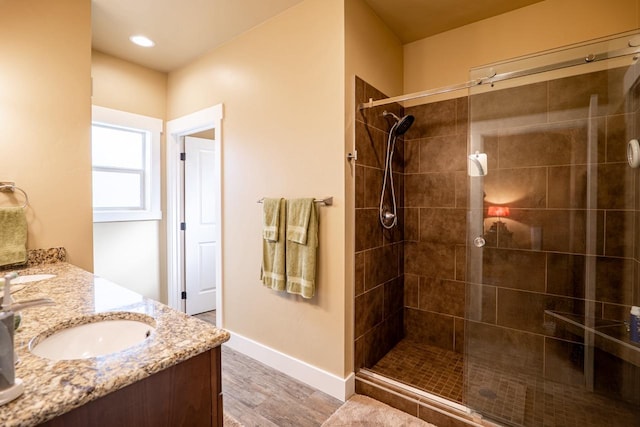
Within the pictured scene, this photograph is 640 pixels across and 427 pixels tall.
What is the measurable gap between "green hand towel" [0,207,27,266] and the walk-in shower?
224 cm

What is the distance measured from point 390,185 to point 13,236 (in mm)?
2438

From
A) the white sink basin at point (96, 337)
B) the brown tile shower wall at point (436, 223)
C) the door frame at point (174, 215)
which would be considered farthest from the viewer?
the door frame at point (174, 215)

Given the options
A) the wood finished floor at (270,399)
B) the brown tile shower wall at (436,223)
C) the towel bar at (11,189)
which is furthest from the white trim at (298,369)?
the towel bar at (11,189)

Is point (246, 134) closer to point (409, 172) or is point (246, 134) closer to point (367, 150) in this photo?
point (367, 150)

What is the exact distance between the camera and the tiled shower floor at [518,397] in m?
1.65

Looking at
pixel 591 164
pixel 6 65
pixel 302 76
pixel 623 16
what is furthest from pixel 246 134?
pixel 623 16

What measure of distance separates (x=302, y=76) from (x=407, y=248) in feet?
5.61

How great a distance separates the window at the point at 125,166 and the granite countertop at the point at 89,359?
1803 millimetres

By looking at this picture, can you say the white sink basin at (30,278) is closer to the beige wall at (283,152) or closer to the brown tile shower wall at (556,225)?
the beige wall at (283,152)

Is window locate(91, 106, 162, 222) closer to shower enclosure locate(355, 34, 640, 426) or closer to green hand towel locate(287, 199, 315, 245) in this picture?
green hand towel locate(287, 199, 315, 245)

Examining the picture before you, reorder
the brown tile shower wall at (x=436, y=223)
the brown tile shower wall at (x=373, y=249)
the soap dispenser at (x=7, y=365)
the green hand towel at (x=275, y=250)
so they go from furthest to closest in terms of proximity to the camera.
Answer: the brown tile shower wall at (x=436, y=223) < the green hand towel at (x=275, y=250) < the brown tile shower wall at (x=373, y=249) < the soap dispenser at (x=7, y=365)

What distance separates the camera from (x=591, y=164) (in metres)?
1.89

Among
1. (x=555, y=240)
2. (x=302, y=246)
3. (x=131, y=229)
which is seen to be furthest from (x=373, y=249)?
(x=131, y=229)

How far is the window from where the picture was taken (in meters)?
2.85
